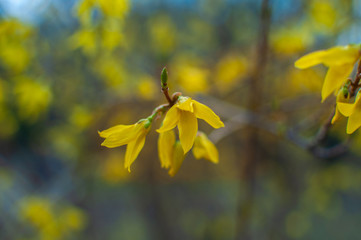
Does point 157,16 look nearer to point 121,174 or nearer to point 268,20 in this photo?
point 121,174

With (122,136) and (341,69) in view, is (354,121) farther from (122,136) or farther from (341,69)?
(122,136)

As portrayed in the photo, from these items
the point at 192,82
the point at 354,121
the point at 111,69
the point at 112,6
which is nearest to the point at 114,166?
the point at 111,69

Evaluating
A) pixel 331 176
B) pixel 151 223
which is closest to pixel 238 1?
pixel 331 176

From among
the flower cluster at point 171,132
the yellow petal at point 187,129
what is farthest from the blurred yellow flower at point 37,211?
the yellow petal at point 187,129

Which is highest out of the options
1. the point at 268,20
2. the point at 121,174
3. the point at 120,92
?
the point at 268,20

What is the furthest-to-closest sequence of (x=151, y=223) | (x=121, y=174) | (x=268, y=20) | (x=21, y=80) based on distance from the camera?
1. (x=151, y=223)
2. (x=121, y=174)
3. (x=21, y=80)
4. (x=268, y=20)

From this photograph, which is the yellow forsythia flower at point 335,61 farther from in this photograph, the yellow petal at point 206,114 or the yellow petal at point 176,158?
the yellow petal at point 176,158

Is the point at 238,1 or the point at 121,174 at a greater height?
the point at 238,1
